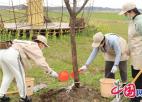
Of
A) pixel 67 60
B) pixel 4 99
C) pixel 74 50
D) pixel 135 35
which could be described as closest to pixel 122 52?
pixel 135 35

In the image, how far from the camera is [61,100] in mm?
7223

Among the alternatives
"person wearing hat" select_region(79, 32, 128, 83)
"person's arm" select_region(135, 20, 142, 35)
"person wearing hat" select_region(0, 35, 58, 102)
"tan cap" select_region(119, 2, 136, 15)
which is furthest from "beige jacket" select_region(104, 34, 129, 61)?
"person wearing hat" select_region(0, 35, 58, 102)

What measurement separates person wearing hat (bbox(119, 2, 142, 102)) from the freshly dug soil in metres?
0.81

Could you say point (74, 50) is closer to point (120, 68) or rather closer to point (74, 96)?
point (74, 96)

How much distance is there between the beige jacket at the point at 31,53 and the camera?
6.66 m

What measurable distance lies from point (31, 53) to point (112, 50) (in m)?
1.49

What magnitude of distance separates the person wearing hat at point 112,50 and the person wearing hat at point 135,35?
0.36 m

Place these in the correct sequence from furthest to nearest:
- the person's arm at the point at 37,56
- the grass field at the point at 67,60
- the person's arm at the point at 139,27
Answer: the grass field at the point at 67,60 → the person's arm at the point at 37,56 → the person's arm at the point at 139,27

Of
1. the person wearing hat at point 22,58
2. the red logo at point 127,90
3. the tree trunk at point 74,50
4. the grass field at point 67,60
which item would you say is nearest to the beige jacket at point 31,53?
the person wearing hat at point 22,58

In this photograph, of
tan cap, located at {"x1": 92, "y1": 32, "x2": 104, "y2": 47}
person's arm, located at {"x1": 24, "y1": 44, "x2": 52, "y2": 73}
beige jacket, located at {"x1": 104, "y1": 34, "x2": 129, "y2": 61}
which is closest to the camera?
person's arm, located at {"x1": 24, "y1": 44, "x2": 52, "y2": 73}

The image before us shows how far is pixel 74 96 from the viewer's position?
23.8ft

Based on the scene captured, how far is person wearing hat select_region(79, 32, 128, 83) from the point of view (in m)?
7.16

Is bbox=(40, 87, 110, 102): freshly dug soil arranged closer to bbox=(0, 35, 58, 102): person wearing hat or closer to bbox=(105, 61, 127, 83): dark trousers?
bbox=(105, 61, 127, 83): dark trousers

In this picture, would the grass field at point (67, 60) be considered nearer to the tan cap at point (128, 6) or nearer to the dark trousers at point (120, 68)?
the dark trousers at point (120, 68)
